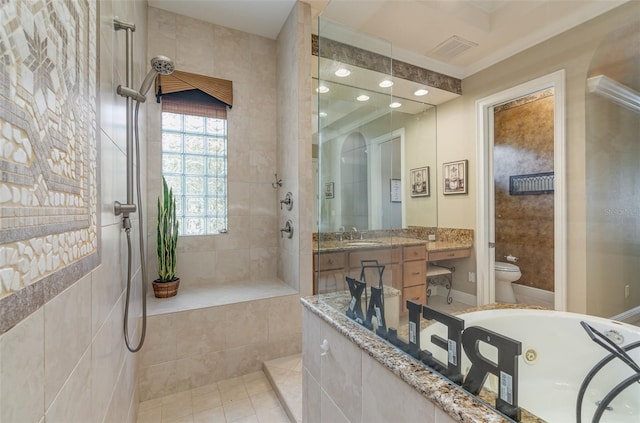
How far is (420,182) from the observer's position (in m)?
2.61

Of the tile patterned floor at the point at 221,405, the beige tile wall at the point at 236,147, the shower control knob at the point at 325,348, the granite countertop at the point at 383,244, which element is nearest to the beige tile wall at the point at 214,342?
the tile patterned floor at the point at 221,405

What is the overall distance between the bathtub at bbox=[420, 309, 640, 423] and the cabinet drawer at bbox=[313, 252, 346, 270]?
2.30 ft

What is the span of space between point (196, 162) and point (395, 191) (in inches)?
77.2

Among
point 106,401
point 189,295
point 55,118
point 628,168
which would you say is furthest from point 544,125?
point 189,295

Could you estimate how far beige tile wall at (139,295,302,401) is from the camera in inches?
74.2

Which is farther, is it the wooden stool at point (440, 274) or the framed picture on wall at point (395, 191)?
the framed picture on wall at point (395, 191)

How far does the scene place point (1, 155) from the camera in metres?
0.43

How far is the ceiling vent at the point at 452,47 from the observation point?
1.87 meters

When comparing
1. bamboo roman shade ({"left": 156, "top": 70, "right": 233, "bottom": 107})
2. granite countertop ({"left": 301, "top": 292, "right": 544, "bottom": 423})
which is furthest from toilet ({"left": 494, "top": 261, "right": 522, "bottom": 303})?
bamboo roman shade ({"left": 156, "top": 70, "right": 233, "bottom": 107})

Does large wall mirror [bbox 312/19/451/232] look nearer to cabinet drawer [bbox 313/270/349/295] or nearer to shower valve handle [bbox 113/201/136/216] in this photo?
cabinet drawer [bbox 313/270/349/295]

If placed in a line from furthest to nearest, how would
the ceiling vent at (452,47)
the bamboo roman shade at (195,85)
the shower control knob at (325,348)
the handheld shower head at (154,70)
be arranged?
the bamboo roman shade at (195,85), the ceiling vent at (452,47), the handheld shower head at (154,70), the shower control knob at (325,348)

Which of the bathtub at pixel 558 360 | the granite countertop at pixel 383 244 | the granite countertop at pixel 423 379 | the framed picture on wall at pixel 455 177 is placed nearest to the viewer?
the granite countertop at pixel 423 379

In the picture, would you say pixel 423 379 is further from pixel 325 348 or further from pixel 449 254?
pixel 449 254

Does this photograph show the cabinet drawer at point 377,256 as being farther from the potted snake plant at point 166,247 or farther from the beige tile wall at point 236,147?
the potted snake plant at point 166,247
